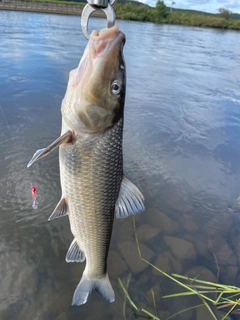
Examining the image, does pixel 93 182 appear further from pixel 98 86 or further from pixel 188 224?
pixel 188 224

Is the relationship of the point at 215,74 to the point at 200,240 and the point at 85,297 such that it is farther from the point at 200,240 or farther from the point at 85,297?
the point at 85,297

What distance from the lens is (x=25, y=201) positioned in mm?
3385

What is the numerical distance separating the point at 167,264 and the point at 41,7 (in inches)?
1362

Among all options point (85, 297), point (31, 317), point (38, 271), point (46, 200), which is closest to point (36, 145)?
point (46, 200)

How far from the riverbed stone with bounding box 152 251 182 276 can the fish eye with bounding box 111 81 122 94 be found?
1.92 m

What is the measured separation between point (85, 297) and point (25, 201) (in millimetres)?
1732

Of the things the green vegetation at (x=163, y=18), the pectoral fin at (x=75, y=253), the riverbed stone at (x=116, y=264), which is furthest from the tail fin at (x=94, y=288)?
the green vegetation at (x=163, y=18)

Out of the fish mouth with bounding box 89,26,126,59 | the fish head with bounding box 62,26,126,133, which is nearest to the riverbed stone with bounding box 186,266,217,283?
the fish head with bounding box 62,26,126,133

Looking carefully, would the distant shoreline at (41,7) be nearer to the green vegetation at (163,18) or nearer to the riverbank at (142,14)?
the riverbank at (142,14)

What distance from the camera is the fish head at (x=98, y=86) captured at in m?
1.46

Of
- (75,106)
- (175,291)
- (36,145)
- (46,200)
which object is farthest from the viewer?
(36,145)

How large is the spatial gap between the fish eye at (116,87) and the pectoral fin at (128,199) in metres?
0.51

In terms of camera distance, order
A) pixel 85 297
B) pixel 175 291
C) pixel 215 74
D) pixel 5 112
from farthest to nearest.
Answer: pixel 215 74 → pixel 5 112 → pixel 175 291 → pixel 85 297

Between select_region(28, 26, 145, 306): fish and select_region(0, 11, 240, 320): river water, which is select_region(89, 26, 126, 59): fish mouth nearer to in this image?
select_region(28, 26, 145, 306): fish
